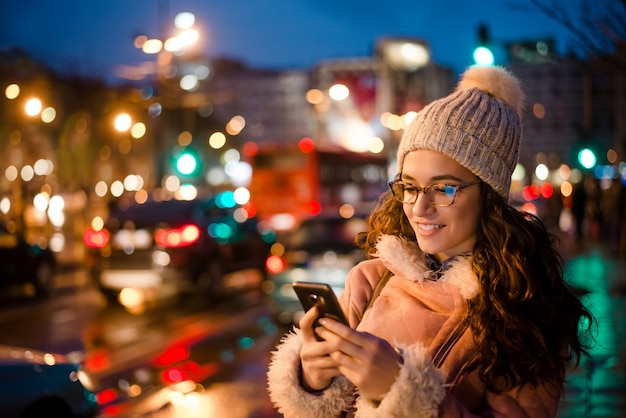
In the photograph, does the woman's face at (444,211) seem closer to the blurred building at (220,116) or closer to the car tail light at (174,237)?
the blurred building at (220,116)

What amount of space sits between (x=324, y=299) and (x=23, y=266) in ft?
48.6

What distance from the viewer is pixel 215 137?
7612 centimetres

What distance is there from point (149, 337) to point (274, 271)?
6.93ft

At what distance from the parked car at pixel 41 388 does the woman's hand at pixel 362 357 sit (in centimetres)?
350

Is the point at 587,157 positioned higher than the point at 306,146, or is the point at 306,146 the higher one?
the point at 306,146

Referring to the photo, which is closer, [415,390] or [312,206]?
[415,390]

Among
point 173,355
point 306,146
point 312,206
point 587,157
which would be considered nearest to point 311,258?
point 173,355

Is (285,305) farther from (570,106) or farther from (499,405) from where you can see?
(570,106)

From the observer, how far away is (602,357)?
925 centimetres

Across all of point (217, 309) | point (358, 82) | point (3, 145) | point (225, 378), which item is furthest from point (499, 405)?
point (358, 82)

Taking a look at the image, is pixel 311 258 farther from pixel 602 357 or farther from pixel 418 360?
pixel 418 360

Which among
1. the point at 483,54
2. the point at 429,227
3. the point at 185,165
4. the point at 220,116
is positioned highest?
the point at 220,116

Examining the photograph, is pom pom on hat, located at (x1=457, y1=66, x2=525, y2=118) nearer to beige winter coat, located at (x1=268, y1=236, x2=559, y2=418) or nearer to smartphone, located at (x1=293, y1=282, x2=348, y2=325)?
beige winter coat, located at (x1=268, y1=236, x2=559, y2=418)

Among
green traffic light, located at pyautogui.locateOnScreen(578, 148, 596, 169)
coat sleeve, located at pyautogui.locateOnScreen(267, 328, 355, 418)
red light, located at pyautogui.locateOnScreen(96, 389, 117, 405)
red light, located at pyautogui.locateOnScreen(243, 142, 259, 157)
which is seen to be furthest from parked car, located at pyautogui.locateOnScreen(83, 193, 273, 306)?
coat sleeve, located at pyautogui.locateOnScreen(267, 328, 355, 418)
